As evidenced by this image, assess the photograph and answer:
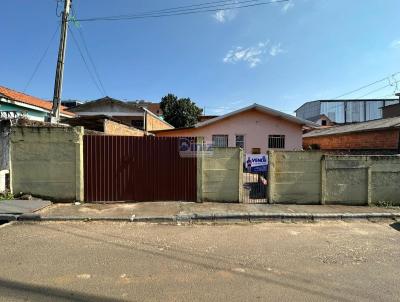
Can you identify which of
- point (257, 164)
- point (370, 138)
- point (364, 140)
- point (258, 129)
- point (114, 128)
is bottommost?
→ point (257, 164)

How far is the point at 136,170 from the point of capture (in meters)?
9.52

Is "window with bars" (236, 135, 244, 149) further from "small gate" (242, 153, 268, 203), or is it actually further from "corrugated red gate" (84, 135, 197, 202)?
"corrugated red gate" (84, 135, 197, 202)

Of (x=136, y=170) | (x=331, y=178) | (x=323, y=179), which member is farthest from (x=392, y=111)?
(x=136, y=170)

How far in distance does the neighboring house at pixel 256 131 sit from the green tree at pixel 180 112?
2251 cm

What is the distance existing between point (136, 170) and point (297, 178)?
199 inches

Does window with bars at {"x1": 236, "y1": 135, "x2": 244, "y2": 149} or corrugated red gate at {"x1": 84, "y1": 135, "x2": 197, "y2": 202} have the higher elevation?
window with bars at {"x1": 236, "y1": 135, "x2": 244, "y2": 149}

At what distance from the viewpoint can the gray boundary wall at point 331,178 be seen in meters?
9.79

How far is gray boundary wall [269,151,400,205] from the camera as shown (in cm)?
979

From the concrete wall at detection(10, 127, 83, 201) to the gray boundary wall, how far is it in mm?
6109

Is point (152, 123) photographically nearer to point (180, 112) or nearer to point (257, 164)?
point (180, 112)

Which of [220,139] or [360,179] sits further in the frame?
[220,139]

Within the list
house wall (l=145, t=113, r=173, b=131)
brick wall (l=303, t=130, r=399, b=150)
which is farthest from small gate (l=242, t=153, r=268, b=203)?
house wall (l=145, t=113, r=173, b=131)

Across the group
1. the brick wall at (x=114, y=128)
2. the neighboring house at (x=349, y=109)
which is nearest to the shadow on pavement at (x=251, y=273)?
the brick wall at (x=114, y=128)

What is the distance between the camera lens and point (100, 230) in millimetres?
6953
